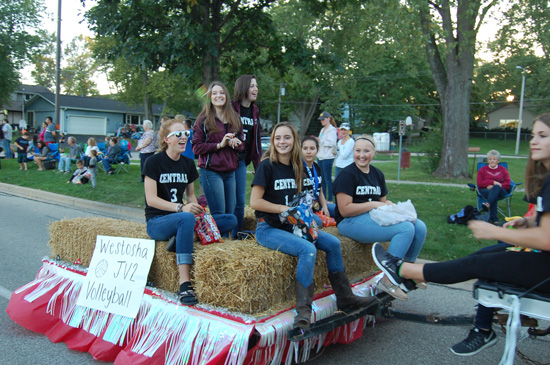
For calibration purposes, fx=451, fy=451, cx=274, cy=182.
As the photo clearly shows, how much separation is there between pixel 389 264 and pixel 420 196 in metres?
7.62

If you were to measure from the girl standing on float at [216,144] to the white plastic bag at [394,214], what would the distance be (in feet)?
5.15

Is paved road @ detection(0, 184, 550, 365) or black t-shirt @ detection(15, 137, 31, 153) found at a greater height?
black t-shirt @ detection(15, 137, 31, 153)

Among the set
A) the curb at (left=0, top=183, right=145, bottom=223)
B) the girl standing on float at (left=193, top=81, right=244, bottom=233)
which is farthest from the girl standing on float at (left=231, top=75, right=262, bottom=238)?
the curb at (left=0, top=183, right=145, bottom=223)

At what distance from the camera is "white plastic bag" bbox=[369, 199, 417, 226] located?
155 inches

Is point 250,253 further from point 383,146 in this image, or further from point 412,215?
point 383,146

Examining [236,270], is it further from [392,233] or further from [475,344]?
[475,344]

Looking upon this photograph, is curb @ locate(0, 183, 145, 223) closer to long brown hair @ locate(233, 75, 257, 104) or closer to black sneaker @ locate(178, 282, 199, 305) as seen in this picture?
long brown hair @ locate(233, 75, 257, 104)

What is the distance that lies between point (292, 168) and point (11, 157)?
20.9 m

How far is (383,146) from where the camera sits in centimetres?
4169

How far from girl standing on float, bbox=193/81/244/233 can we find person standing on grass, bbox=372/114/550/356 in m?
2.13

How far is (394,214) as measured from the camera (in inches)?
156

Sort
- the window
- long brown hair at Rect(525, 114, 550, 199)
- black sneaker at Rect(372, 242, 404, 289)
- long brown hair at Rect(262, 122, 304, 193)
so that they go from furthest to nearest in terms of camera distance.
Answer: the window
long brown hair at Rect(262, 122, 304, 193)
black sneaker at Rect(372, 242, 404, 289)
long brown hair at Rect(525, 114, 550, 199)

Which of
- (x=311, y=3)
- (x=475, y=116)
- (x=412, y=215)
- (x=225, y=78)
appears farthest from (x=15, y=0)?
(x=475, y=116)

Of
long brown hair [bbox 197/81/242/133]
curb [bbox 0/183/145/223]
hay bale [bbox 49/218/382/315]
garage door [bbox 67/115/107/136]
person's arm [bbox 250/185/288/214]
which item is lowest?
curb [bbox 0/183/145/223]
